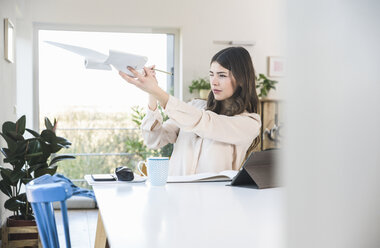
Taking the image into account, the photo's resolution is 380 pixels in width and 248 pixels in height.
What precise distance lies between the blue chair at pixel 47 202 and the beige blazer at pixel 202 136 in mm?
888

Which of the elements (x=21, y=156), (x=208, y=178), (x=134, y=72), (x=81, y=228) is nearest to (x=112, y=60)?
(x=134, y=72)

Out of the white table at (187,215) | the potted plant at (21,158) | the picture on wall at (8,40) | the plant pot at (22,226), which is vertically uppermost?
the picture on wall at (8,40)

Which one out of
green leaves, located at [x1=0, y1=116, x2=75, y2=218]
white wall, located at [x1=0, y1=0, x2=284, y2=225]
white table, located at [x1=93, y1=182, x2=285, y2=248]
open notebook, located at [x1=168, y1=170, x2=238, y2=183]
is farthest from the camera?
white wall, located at [x1=0, y1=0, x2=284, y2=225]

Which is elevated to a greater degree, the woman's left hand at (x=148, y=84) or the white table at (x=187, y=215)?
the woman's left hand at (x=148, y=84)

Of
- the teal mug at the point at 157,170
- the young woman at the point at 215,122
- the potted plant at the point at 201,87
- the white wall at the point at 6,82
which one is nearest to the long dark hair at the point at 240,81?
the young woman at the point at 215,122

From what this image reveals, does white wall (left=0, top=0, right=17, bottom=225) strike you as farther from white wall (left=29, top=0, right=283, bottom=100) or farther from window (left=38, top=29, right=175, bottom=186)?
window (left=38, top=29, right=175, bottom=186)

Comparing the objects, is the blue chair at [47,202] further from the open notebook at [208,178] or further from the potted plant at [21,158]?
the potted plant at [21,158]

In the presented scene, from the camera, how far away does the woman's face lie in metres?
2.13

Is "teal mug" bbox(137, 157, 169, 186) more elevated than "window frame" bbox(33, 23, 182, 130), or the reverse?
"window frame" bbox(33, 23, 182, 130)

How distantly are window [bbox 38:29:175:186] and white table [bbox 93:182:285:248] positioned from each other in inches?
143

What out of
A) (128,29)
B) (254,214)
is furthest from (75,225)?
(254,214)

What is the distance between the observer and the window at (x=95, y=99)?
5.04 metres

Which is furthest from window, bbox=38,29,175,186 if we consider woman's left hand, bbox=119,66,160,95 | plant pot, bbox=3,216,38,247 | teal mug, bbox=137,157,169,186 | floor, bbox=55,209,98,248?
teal mug, bbox=137,157,169,186

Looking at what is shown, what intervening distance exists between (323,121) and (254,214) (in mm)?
955
